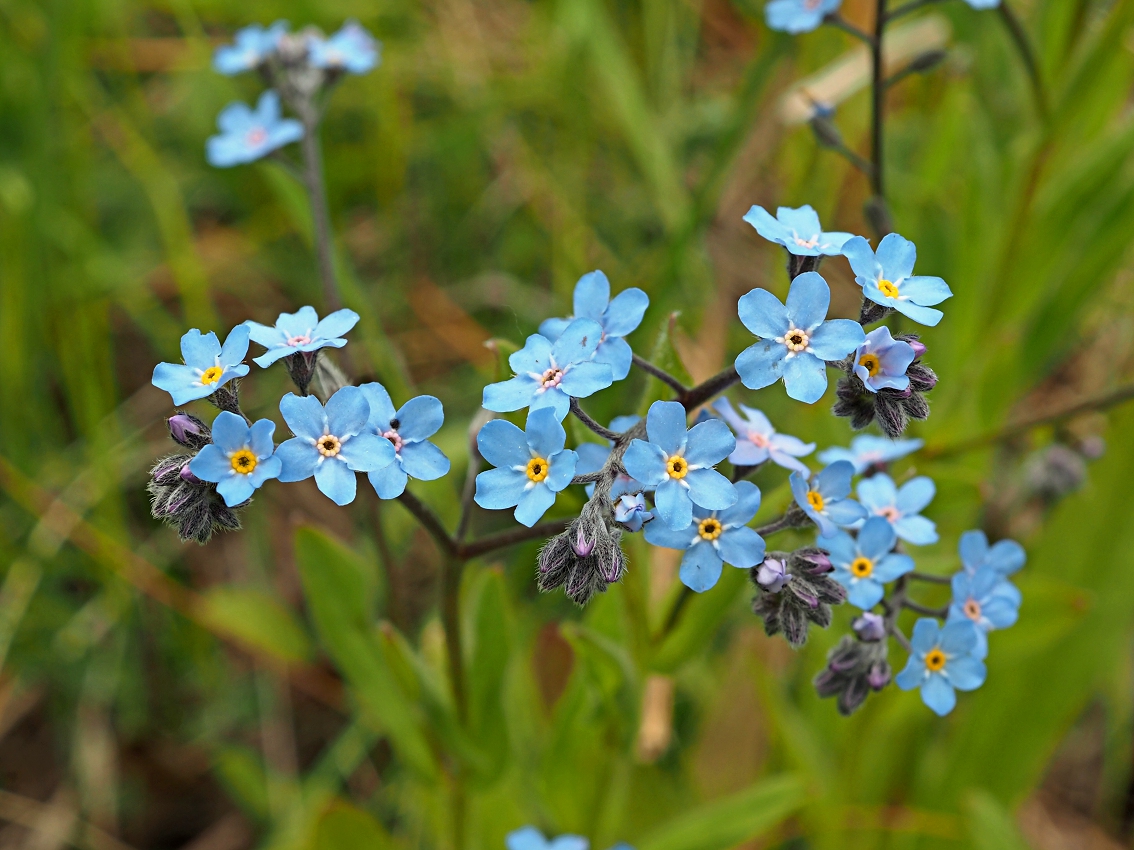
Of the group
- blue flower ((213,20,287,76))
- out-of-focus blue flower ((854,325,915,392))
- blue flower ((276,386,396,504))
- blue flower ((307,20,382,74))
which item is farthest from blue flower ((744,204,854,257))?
blue flower ((213,20,287,76))

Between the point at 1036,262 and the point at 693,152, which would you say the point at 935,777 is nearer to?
the point at 1036,262

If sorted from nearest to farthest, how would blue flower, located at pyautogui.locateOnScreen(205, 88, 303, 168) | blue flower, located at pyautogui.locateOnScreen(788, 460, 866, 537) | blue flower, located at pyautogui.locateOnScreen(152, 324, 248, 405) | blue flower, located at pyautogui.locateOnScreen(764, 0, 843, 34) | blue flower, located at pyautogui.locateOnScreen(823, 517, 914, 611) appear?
blue flower, located at pyautogui.locateOnScreen(152, 324, 248, 405)
blue flower, located at pyautogui.locateOnScreen(788, 460, 866, 537)
blue flower, located at pyautogui.locateOnScreen(823, 517, 914, 611)
blue flower, located at pyautogui.locateOnScreen(764, 0, 843, 34)
blue flower, located at pyautogui.locateOnScreen(205, 88, 303, 168)

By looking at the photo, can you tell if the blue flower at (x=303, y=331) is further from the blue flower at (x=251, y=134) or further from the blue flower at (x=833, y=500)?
the blue flower at (x=251, y=134)

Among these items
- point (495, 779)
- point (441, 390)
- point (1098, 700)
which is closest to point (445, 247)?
point (441, 390)

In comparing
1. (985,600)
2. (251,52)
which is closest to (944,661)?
(985,600)

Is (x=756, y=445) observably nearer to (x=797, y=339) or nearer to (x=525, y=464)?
(x=797, y=339)

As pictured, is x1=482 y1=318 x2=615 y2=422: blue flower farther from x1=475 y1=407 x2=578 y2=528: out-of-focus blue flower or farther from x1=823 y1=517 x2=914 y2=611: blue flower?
x1=823 y1=517 x2=914 y2=611: blue flower
